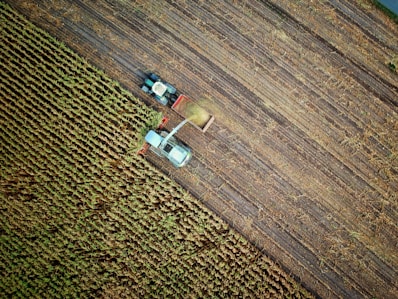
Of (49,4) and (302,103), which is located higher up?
(302,103)

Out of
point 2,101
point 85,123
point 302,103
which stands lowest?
point 2,101

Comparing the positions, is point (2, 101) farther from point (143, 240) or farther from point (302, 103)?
point (302, 103)

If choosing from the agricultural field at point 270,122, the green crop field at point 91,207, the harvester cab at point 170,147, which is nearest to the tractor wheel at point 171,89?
the agricultural field at point 270,122

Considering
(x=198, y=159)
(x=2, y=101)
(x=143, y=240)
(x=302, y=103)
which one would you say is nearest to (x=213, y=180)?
(x=198, y=159)

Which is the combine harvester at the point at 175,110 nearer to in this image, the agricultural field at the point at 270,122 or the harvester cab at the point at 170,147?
the harvester cab at the point at 170,147

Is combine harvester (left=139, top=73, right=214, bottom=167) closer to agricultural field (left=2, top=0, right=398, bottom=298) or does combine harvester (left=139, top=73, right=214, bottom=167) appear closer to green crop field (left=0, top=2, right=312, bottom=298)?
agricultural field (left=2, top=0, right=398, bottom=298)

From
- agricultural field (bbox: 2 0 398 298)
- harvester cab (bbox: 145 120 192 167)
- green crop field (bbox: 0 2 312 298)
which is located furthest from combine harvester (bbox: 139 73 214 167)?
green crop field (bbox: 0 2 312 298)

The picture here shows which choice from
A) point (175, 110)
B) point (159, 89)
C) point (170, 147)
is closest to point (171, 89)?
point (159, 89)

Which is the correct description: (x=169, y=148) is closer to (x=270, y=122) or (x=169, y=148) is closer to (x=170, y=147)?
(x=170, y=147)
